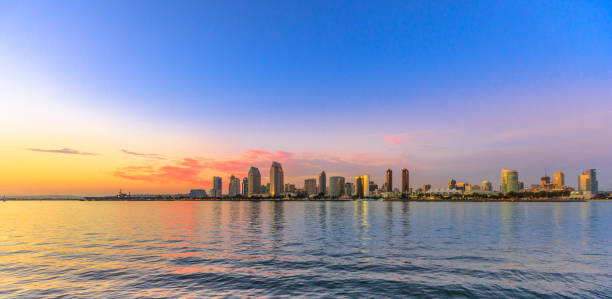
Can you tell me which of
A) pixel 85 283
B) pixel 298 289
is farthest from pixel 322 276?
pixel 85 283

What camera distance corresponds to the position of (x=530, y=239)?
186 feet

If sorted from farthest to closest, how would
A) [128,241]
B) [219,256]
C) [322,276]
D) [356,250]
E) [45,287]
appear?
[128,241] < [356,250] < [219,256] < [322,276] < [45,287]

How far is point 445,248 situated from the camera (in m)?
46.3

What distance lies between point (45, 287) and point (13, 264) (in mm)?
15104

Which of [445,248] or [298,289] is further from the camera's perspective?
[445,248]

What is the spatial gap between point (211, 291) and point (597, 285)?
111 feet

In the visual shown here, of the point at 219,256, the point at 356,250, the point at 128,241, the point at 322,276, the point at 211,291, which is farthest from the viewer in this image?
the point at 128,241

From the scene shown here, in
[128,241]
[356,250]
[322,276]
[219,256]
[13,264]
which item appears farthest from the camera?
[128,241]

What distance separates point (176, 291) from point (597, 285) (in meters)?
36.8

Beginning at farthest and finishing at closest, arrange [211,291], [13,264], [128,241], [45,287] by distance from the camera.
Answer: [128,241] < [13,264] < [45,287] < [211,291]

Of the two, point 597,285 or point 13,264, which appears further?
point 13,264

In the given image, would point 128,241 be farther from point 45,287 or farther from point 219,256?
point 45,287

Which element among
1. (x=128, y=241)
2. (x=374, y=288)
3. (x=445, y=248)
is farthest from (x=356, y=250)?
(x=128, y=241)

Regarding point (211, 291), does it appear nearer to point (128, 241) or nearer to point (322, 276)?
point (322, 276)
